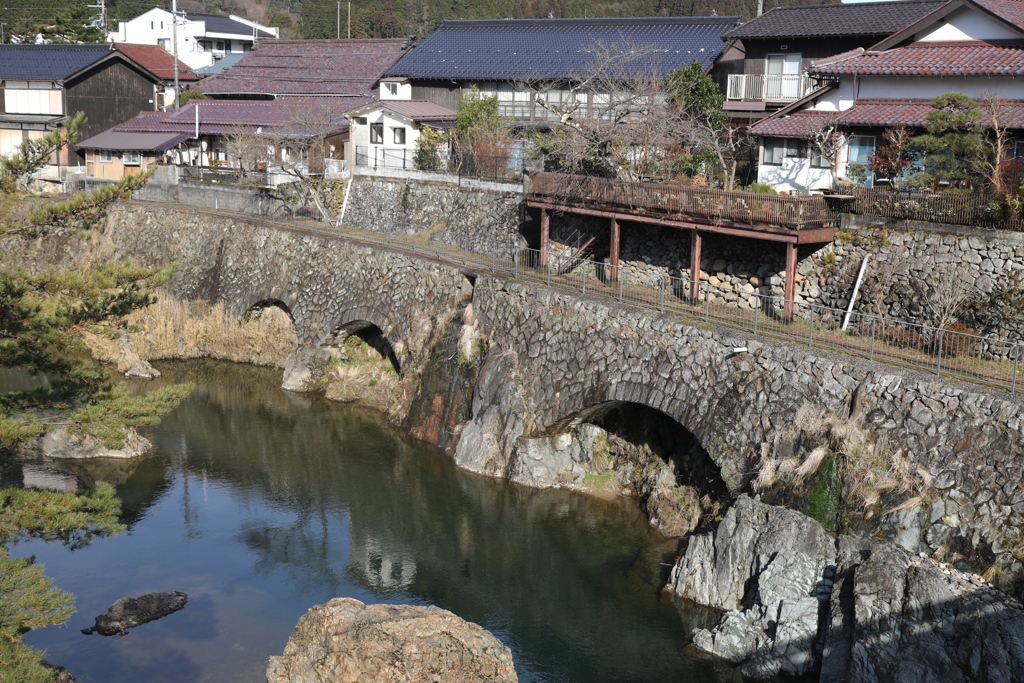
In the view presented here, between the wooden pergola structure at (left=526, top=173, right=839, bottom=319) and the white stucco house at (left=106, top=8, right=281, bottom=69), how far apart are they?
1852 inches

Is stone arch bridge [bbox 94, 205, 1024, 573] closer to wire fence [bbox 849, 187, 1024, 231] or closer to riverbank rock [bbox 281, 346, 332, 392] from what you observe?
riverbank rock [bbox 281, 346, 332, 392]

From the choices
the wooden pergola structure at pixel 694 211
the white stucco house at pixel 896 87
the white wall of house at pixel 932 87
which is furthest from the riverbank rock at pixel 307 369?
the white wall of house at pixel 932 87

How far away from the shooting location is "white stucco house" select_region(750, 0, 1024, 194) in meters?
26.9

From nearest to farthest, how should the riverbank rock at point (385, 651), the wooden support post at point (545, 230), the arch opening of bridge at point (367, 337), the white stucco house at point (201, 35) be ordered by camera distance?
the riverbank rock at point (385, 651) → the wooden support post at point (545, 230) → the arch opening of bridge at point (367, 337) → the white stucco house at point (201, 35)

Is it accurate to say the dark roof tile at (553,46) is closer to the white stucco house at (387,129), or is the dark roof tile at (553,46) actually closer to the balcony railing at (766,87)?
the white stucco house at (387,129)

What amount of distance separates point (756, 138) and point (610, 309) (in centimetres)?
1083

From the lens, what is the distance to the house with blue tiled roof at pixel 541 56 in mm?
43062

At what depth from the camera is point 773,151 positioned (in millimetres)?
30969

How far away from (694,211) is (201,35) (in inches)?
2186

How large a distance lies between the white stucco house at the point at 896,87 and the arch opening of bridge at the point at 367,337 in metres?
12.9

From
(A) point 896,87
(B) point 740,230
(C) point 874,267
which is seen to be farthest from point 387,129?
(C) point 874,267

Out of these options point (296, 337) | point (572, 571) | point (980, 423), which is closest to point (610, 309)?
point (572, 571)

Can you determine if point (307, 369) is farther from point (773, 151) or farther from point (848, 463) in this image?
point (848, 463)

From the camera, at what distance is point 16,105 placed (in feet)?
183
